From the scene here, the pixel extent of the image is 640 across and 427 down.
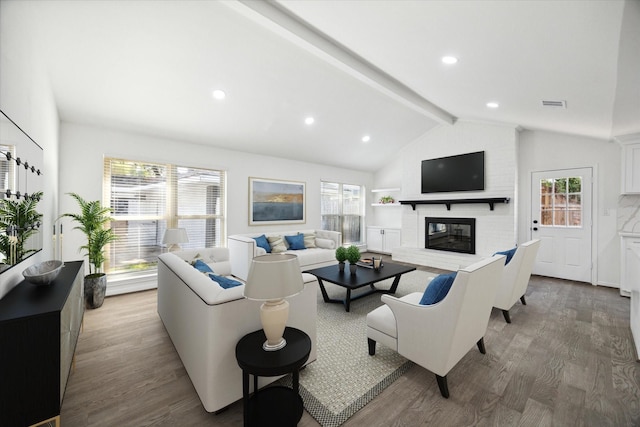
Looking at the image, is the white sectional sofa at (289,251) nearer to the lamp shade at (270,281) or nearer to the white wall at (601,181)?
the lamp shade at (270,281)

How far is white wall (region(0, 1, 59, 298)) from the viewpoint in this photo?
5.32 ft

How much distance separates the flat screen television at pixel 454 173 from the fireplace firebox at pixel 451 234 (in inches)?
26.8

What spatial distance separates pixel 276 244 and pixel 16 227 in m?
3.56

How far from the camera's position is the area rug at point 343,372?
1.70m

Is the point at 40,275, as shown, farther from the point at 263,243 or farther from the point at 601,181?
the point at 601,181

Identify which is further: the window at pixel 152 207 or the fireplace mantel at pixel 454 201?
the fireplace mantel at pixel 454 201

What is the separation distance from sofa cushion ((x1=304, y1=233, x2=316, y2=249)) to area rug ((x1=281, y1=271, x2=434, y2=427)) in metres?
2.53

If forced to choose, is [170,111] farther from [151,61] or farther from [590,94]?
[590,94]

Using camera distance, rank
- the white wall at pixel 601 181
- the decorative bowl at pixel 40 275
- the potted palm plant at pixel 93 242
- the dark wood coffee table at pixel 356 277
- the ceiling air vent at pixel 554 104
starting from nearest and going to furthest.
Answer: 1. the decorative bowl at pixel 40 275
2. the ceiling air vent at pixel 554 104
3. the dark wood coffee table at pixel 356 277
4. the potted palm plant at pixel 93 242
5. the white wall at pixel 601 181

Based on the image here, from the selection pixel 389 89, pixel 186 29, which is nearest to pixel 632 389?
pixel 389 89

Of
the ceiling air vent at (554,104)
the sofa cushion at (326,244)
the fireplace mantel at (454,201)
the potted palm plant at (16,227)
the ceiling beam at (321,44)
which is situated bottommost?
the sofa cushion at (326,244)

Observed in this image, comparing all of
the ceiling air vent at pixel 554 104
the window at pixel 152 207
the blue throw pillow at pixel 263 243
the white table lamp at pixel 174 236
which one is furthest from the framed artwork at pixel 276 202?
the ceiling air vent at pixel 554 104

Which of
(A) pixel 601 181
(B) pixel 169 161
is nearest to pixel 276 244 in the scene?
(B) pixel 169 161

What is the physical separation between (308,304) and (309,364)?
534 millimetres
